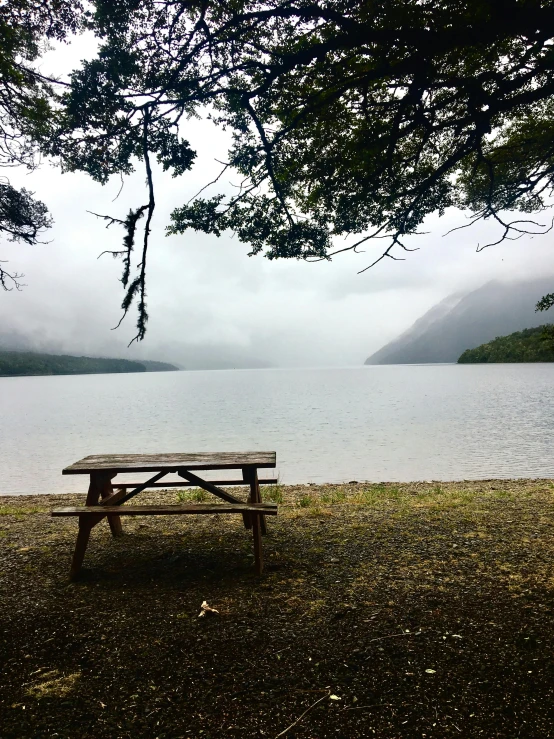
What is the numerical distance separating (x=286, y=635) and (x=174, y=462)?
7.33ft

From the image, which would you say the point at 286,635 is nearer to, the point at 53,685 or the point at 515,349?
the point at 53,685

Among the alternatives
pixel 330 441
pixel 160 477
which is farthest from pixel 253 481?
pixel 330 441

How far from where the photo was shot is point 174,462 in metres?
5.26

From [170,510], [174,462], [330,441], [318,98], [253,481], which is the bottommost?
[330,441]

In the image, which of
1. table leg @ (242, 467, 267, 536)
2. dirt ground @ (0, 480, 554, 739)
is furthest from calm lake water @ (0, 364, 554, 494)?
table leg @ (242, 467, 267, 536)

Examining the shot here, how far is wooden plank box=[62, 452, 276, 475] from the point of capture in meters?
5.00

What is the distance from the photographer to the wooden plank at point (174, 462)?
5004mm

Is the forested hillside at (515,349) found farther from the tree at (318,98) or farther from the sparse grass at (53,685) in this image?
the sparse grass at (53,685)

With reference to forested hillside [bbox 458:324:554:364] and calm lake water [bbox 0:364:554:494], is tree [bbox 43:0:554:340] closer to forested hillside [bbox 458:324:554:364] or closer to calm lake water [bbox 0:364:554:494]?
calm lake water [bbox 0:364:554:494]

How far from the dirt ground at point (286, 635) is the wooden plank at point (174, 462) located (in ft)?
3.66

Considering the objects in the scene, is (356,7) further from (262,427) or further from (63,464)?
(262,427)

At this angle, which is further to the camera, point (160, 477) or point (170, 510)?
point (160, 477)

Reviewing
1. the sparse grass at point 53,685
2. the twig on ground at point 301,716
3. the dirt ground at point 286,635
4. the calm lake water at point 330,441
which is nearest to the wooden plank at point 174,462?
the dirt ground at point 286,635

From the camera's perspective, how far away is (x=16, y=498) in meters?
12.8
